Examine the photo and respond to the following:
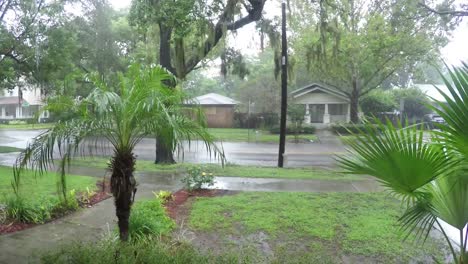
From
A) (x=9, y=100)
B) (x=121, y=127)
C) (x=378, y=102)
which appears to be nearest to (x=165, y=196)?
(x=121, y=127)

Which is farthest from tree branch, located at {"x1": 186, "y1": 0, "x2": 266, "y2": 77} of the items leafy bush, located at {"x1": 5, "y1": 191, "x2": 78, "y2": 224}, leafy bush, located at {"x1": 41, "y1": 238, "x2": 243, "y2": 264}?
leafy bush, located at {"x1": 41, "y1": 238, "x2": 243, "y2": 264}

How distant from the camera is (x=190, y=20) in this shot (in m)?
10.8

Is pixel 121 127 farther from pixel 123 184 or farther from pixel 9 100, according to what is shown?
pixel 9 100

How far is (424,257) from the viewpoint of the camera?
4.76m

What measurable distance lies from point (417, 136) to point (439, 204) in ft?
1.98

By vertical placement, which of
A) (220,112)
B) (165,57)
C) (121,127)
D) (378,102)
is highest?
(165,57)

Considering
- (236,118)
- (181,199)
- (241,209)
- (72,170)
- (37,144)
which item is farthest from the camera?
(236,118)

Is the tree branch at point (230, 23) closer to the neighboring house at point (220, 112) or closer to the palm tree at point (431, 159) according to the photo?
the palm tree at point (431, 159)

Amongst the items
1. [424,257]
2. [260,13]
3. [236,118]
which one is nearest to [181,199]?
[424,257]

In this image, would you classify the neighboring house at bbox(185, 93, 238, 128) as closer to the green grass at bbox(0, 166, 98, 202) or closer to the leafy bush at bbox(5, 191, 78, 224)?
the green grass at bbox(0, 166, 98, 202)

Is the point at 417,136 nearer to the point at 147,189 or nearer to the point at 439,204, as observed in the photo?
the point at 439,204

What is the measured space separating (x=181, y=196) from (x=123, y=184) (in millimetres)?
4020

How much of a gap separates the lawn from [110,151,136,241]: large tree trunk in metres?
1.44

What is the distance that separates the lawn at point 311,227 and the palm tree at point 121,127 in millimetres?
1702
